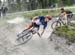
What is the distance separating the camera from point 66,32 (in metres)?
22.2

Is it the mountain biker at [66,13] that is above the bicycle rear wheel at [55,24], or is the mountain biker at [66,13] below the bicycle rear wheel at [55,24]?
above

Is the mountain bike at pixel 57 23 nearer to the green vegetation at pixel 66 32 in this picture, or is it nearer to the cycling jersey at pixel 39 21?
Answer: the green vegetation at pixel 66 32

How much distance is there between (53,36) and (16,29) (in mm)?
5663

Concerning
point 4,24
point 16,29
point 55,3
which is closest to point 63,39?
point 16,29

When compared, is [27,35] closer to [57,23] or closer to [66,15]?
[57,23]

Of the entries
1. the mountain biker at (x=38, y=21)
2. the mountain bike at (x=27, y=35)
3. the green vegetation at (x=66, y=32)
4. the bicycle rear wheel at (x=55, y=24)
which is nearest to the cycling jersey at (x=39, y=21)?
the mountain biker at (x=38, y=21)

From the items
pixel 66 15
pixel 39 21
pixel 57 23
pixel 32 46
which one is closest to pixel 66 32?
pixel 57 23

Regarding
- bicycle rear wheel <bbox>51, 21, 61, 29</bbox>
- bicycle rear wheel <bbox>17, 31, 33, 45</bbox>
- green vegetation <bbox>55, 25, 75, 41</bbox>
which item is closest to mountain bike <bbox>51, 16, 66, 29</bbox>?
bicycle rear wheel <bbox>51, 21, 61, 29</bbox>

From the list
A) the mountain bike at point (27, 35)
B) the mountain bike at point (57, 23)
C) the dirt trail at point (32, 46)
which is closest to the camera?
the dirt trail at point (32, 46)

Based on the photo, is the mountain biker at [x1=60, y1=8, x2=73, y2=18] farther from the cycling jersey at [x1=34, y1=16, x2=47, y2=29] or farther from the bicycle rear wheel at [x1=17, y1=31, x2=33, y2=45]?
the bicycle rear wheel at [x1=17, y1=31, x2=33, y2=45]

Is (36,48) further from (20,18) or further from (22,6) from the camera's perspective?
(22,6)

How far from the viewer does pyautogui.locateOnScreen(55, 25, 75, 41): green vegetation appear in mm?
20891

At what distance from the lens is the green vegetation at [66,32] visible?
68.5 ft

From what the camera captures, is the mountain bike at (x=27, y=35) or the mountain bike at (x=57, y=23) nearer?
the mountain bike at (x=27, y=35)
